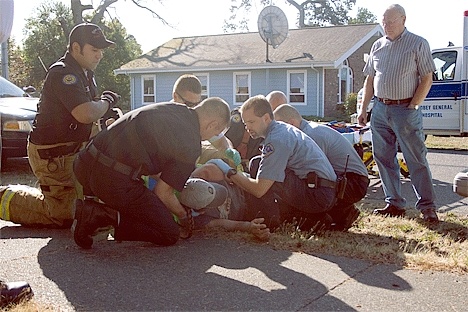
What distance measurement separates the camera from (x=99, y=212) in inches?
181

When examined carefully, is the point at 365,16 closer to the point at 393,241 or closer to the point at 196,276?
the point at 393,241

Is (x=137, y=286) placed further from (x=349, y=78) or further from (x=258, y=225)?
(x=349, y=78)

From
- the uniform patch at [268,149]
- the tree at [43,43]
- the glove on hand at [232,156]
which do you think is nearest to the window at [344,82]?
the tree at [43,43]

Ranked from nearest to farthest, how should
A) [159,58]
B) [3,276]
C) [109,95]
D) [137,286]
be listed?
[137,286], [3,276], [109,95], [159,58]

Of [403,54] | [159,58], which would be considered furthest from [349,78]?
[403,54]

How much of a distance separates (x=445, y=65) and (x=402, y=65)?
10.4 meters

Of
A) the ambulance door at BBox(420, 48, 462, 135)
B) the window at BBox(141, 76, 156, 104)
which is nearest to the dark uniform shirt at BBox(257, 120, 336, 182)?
the ambulance door at BBox(420, 48, 462, 135)

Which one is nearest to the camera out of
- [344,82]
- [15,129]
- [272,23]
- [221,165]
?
[221,165]

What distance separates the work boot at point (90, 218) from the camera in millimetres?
4602

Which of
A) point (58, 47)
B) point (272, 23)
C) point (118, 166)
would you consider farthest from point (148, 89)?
point (118, 166)

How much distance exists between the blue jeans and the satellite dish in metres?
22.1

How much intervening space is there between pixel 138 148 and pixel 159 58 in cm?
2877

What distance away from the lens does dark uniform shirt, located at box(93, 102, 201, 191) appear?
4.43 m

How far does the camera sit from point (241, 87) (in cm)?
3022
